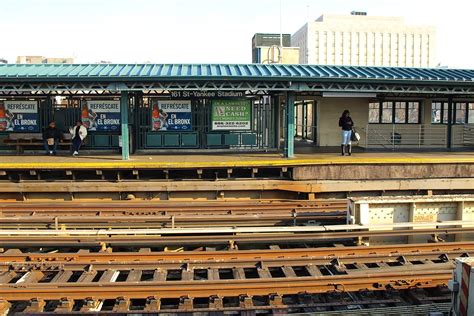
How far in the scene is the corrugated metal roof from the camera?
52.5 feet

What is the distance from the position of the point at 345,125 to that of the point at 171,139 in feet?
21.7

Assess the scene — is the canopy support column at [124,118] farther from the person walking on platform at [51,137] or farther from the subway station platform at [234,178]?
the person walking on platform at [51,137]

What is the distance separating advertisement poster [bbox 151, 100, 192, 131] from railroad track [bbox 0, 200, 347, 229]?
5474mm

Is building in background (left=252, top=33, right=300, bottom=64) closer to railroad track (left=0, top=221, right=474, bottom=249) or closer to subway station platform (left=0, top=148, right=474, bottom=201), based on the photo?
subway station platform (left=0, top=148, right=474, bottom=201)

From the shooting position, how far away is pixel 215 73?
16734 millimetres

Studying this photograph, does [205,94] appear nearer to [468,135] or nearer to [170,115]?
[170,115]

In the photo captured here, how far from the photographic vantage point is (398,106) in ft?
69.4

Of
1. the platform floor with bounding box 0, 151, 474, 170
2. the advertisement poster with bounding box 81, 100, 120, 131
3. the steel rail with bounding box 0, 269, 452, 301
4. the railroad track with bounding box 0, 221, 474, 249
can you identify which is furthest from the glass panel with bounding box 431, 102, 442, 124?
the steel rail with bounding box 0, 269, 452, 301

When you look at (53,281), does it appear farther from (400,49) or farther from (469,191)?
(400,49)

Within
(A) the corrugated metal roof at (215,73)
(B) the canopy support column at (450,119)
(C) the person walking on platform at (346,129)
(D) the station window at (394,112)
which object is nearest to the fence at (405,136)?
(D) the station window at (394,112)

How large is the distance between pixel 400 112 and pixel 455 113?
264cm

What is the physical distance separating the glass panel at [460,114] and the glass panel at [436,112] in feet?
3.17

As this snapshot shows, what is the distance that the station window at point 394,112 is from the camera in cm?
2105

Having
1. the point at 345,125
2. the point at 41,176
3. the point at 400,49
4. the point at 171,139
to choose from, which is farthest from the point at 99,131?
the point at 400,49
